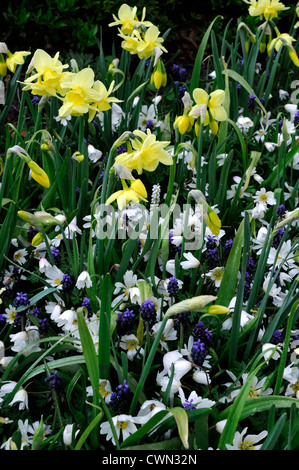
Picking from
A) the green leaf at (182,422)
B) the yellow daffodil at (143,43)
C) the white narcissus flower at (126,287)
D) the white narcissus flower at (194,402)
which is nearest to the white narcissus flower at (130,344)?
the white narcissus flower at (126,287)

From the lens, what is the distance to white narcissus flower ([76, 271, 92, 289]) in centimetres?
187

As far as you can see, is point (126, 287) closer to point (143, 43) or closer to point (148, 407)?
point (148, 407)

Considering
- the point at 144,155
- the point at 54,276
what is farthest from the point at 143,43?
the point at 54,276

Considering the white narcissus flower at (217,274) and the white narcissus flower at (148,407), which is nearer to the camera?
the white narcissus flower at (148,407)

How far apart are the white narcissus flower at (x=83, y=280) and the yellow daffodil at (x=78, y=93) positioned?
1.84 ft

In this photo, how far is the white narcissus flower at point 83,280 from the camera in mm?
1870

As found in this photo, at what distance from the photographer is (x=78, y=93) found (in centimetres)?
187

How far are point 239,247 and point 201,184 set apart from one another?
394mm

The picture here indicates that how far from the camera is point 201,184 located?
2234mm

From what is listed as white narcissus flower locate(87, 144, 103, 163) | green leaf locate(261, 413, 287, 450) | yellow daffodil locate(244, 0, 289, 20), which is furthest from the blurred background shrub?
green leaf locate(261, 413, 287, 450)

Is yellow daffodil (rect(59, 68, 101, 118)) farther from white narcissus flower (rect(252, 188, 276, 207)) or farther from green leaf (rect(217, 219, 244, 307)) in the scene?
white narcissus flower (rect(252, 188, 276, 207))

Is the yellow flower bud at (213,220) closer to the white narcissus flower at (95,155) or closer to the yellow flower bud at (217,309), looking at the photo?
the yellow flower bud at (217,309)
